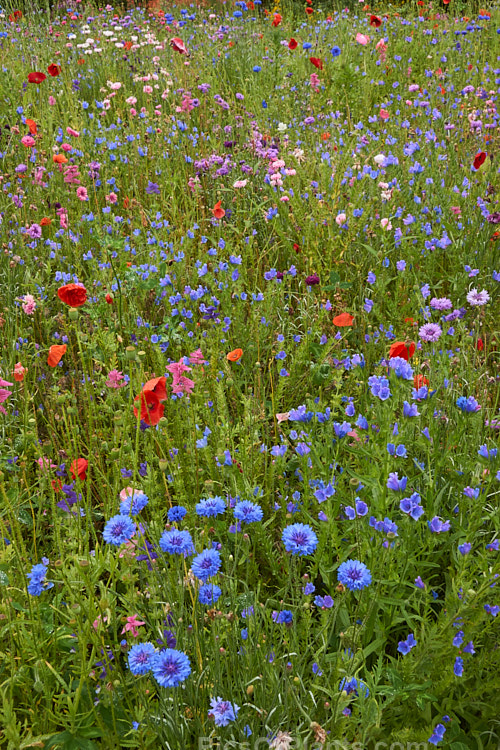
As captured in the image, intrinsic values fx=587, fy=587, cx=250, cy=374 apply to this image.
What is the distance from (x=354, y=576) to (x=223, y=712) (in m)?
0.35

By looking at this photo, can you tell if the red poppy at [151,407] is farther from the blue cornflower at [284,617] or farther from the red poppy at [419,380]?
the red poppy at [419,380]

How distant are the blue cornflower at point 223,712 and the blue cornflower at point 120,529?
1.11ft

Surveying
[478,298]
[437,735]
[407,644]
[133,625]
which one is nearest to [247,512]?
[133,625]

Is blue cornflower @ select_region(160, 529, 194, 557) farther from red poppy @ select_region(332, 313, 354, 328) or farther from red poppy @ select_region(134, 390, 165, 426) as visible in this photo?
red poppy @ select_region(332, 313, 354, 328)

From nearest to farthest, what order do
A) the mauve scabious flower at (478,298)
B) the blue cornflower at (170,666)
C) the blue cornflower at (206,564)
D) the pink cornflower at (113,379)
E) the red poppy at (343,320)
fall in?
the blue cornflower at (170,666), the blue cornflower at (206,564), the pink cornflower at (113,379), the red poppy at (343,320), the mauve scabious flower at (478,298)

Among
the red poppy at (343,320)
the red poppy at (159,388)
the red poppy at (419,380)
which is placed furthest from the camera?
Answer: the red poppy at (343,320)

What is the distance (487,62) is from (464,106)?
1.65 metres

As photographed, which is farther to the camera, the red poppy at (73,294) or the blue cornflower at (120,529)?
the red poppy at (73,294)

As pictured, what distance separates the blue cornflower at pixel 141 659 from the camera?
3.38ft

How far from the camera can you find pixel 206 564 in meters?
1.13

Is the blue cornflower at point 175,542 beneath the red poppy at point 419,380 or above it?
beneath

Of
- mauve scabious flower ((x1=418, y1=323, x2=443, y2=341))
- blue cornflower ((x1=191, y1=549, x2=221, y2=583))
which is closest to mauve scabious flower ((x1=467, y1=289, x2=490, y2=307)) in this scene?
mauve scabious flower ((x1=418, y1=323, x2=443, y2=341))

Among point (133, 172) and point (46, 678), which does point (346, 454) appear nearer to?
point (46, 678)

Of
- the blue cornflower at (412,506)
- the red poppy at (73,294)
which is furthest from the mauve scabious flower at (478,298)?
the red poppy at (73,294)
